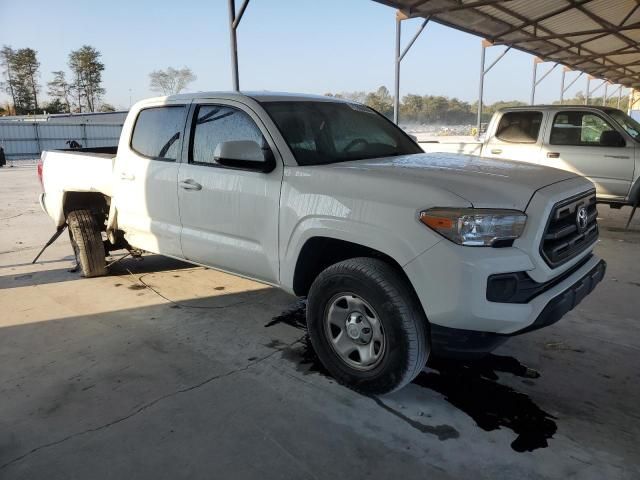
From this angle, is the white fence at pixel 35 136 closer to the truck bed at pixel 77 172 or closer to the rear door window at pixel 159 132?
the truck bed at pixel 77 172

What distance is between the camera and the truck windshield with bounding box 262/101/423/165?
3486 mm

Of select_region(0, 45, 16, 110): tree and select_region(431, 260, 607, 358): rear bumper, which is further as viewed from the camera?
select_region(0, 45, 16, 110): tree

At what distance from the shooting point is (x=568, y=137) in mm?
7859

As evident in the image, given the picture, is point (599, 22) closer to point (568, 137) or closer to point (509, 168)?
point (568, 137)

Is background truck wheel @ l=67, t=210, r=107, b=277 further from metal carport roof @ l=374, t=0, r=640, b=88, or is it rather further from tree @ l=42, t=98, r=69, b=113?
tree @ l=42, t=98, r=69, b=113

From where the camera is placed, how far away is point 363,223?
281 centimetres

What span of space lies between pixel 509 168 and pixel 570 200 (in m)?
0.47

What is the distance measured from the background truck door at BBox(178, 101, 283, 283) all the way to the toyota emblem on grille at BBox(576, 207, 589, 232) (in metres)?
1.89

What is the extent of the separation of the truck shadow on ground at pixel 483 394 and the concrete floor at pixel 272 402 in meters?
0.01

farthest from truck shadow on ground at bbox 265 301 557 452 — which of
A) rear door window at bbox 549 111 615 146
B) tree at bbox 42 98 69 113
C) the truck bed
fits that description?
tree at bbox 42 98 69 113

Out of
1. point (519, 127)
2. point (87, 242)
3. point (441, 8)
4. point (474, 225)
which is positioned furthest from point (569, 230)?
point (441, 8)

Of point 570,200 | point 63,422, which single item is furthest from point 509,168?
point 63,422

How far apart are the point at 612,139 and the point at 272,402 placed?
276 inches

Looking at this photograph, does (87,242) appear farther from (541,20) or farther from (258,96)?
(541,20)
